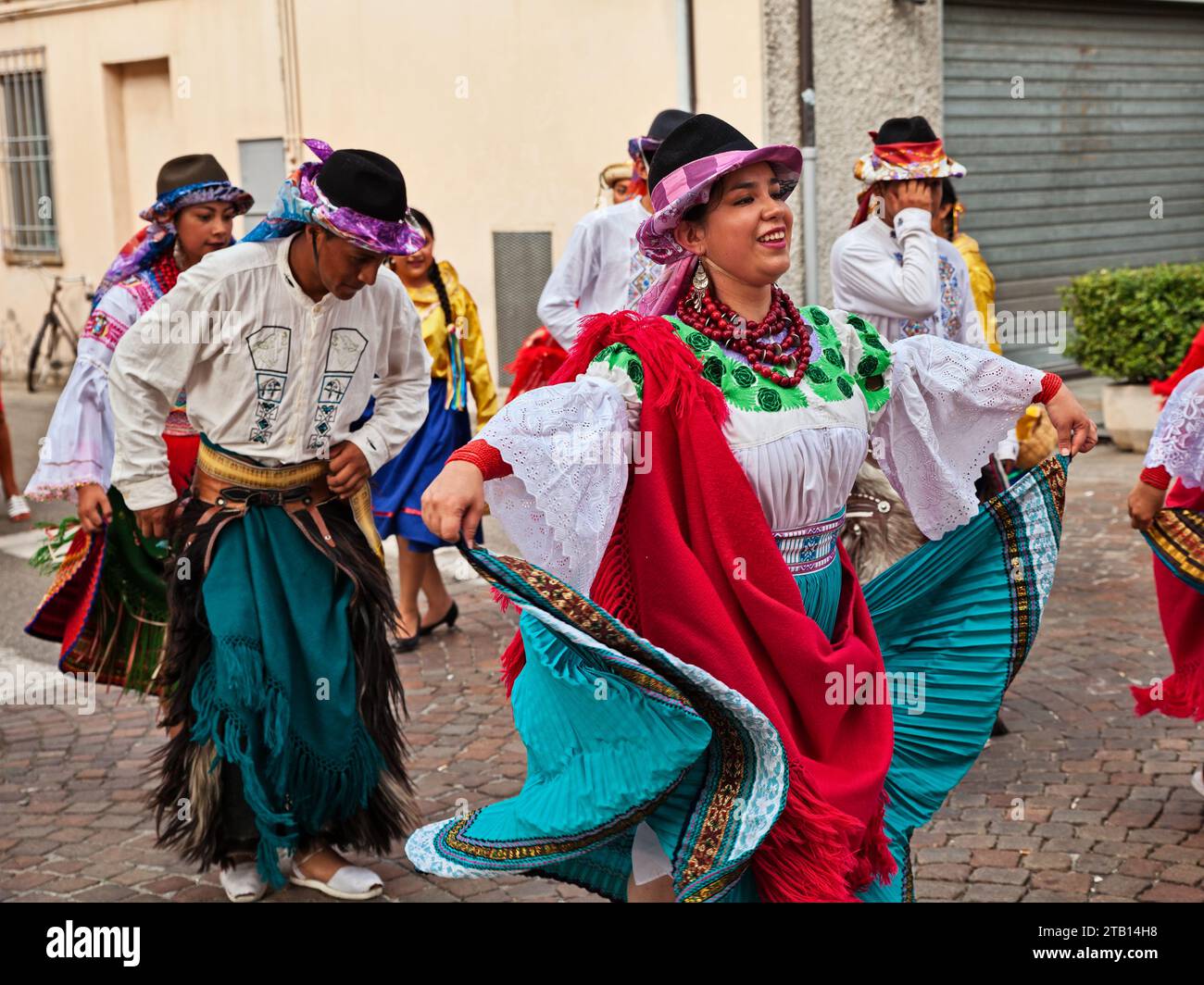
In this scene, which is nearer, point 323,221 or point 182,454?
point 323,221

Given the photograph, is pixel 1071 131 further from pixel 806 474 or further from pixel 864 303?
pixel 806 474

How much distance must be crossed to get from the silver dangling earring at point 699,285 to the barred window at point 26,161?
14798mm

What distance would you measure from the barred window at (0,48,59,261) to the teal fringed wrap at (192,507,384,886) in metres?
13.5

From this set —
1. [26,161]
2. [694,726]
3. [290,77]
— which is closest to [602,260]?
[694,726]

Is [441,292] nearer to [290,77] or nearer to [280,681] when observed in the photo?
[280,681]

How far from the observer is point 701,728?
298 centimetres

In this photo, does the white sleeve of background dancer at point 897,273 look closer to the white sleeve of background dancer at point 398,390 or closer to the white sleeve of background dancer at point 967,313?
the white sleeve of background dancer at point 967,313

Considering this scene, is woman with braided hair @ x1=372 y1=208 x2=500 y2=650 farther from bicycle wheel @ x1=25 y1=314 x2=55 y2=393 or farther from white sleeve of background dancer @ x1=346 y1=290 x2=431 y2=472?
bicycle wheel @ x1=25 y1=314 x2=55 y2=393

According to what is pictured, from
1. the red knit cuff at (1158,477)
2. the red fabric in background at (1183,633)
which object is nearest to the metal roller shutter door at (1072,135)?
the red fabric in background at (1183,633)

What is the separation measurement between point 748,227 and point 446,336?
4.33m

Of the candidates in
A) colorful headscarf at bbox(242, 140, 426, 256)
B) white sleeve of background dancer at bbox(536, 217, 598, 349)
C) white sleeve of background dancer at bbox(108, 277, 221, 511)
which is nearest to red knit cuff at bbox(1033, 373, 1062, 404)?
colorful headscarf at bbox(242, 140, 426, 256)

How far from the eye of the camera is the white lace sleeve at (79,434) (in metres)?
5.02

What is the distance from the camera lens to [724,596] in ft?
10.6

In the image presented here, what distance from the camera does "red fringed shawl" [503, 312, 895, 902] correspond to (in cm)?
318
